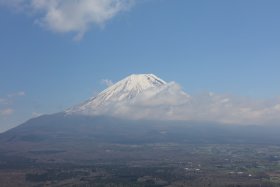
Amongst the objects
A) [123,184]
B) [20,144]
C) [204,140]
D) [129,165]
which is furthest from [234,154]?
[20,144]

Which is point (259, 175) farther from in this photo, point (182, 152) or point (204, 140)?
point (204, 140)

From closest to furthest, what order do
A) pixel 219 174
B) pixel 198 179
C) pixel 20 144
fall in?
1. pixel 198 179
2. pixel 219 174
3. pixel 20 144

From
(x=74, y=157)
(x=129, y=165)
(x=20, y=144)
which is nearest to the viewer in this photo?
(x=129, y=165)

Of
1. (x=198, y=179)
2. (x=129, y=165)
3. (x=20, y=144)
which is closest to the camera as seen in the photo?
(x=198, y=179)

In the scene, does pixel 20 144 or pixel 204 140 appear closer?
pixel 20 144

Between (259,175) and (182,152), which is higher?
(182,152)

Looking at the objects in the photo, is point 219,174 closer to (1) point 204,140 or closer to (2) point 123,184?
(2) point 123,184

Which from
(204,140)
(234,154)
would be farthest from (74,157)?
(204,140)

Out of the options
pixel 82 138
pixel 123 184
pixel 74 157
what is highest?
pixel 82 138

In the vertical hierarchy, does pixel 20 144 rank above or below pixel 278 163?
above
